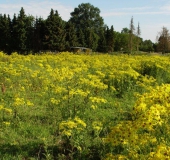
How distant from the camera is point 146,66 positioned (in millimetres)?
10164

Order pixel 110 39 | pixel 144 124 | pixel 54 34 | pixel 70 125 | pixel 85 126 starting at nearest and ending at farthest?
pixel 144 124
pixel 70 125
pixel 85 126
pixel 54 34
pixel 110 39

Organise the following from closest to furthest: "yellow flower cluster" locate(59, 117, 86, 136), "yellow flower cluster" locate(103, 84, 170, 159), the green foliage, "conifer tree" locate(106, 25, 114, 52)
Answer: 1. "yellow flower cluster" locate(103, 84, 170, 159)
2. "yellow flower cluster" locate(59, 117, 86, 136)
3. "conifer tree" locate(106, 25, 114, 52)
4. the green foliage

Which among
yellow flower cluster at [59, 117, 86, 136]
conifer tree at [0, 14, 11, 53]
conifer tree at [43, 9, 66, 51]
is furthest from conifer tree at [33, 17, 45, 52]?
yellow flower cluster at [59, 117, 86, 136]

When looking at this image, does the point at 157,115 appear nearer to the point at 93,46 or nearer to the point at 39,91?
the point at 39,91

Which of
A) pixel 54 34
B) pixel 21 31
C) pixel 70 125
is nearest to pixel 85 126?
pixel 70 125

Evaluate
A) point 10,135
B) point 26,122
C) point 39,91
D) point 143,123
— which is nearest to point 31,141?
point 10,135

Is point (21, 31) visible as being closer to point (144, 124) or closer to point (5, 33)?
point (5, 33)

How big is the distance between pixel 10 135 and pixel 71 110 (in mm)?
1235

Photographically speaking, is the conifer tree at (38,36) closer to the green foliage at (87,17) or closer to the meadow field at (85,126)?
the meadow field at (85,126)

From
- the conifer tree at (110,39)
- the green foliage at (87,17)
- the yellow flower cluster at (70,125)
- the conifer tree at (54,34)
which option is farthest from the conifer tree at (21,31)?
the green foliage at (87,17)

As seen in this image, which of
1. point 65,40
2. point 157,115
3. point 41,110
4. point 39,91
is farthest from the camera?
point 65,40

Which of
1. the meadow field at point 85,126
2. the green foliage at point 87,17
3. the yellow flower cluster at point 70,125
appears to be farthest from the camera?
the green foliage at point 87,17

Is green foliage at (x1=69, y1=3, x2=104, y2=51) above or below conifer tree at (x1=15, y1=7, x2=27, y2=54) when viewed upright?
above

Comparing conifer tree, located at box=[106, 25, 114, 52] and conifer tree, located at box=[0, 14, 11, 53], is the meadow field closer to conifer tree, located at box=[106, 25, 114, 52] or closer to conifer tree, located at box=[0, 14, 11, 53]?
conifer tree, located at box=[0, 14, 11, 53]
